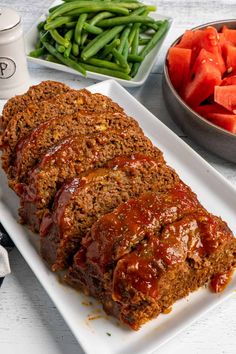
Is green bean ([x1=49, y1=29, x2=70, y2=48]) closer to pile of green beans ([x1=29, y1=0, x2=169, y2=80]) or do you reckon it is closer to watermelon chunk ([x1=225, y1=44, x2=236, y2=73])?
pile of green beans ([x1=29, y1=0, x2=169, y2=80])

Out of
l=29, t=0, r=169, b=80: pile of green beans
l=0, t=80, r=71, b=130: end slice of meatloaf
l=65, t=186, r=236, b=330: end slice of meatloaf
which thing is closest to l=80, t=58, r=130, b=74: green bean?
l=29, t=0, r=169, b=80: pile of green beans

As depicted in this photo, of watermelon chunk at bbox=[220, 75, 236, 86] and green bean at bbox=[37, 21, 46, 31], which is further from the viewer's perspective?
green bean at bbox=[37, 21, 46, 31]

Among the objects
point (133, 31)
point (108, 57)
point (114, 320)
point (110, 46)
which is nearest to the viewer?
point (114, 320)

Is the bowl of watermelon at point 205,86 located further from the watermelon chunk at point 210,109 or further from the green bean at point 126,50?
the green bean at point 126,50

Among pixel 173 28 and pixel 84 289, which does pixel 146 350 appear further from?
pixel 173 28

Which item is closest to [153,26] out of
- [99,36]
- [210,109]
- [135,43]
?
[135,43]

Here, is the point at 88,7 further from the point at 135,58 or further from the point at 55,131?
the point at 55,131

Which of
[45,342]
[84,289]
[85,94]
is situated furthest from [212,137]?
[45,342]

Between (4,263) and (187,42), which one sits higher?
(187,42)
